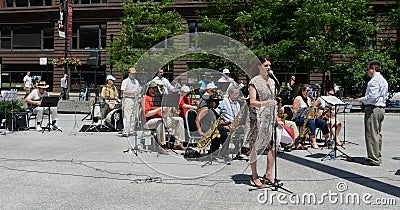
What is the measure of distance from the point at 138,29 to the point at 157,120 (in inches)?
918

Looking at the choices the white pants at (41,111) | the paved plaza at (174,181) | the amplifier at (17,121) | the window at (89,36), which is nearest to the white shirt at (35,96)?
the white pants at (41,111)

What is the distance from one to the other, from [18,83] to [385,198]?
1732 inches

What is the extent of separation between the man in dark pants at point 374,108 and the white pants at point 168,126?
3.94 metres

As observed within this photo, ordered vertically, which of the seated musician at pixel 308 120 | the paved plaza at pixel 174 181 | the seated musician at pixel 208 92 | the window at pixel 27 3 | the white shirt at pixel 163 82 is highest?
the window at pixel 27 3

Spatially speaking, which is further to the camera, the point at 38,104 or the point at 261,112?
the point at 38,104

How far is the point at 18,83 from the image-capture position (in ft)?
149

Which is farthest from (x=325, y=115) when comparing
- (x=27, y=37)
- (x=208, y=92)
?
(x=27, y=37)

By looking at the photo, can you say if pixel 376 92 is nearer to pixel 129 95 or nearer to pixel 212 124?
pixel 212 124

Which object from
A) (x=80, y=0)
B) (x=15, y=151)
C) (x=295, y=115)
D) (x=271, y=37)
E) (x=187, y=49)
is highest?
(x=80, y=0)

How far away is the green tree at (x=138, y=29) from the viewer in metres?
30.1

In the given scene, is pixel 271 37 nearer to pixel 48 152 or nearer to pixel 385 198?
pixel 48 152

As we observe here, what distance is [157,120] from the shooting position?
10328 millimetres

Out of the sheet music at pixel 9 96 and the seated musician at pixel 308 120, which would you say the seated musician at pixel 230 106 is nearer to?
the seated musician at pixel 308 120

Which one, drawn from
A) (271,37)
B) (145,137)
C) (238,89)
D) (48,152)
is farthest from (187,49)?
(271,37)
